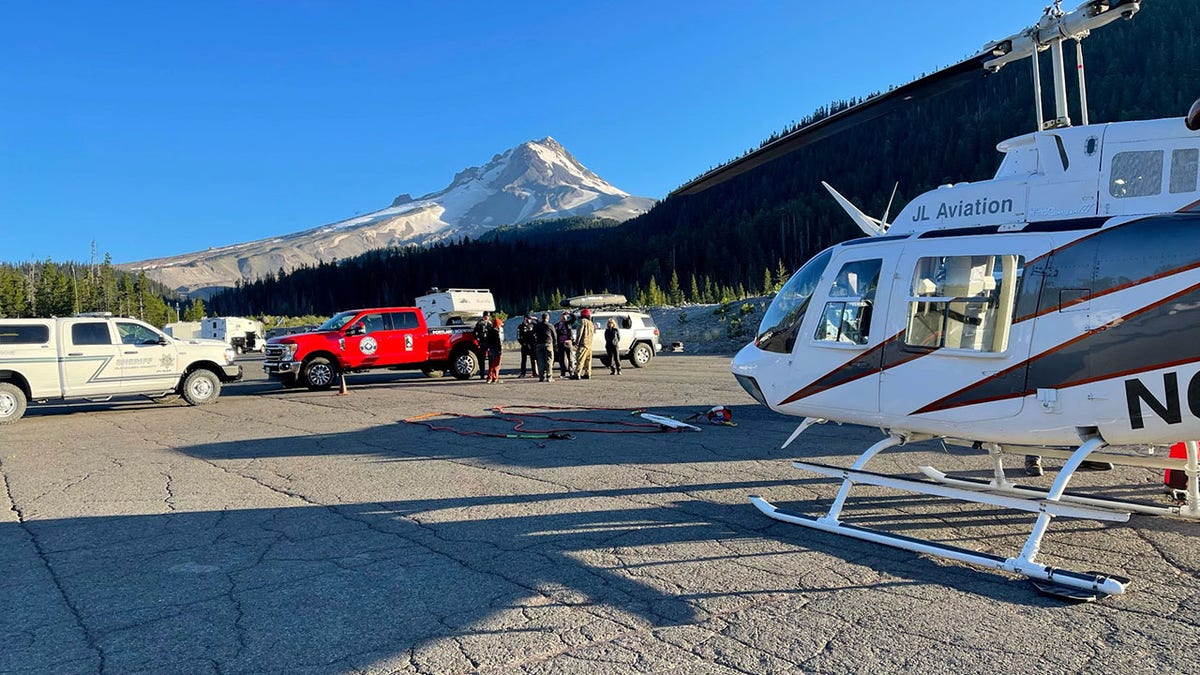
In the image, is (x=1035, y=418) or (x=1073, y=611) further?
(x=1035, y=418)

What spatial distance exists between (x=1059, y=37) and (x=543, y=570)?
19.2ft

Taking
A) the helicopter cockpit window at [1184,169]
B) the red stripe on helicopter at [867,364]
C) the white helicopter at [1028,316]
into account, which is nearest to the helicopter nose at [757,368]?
the white helicopter at [1028,316]

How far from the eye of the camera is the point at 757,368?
699 centimetres

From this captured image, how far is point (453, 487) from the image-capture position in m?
7.68

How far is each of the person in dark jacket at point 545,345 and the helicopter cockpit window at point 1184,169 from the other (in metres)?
15.6

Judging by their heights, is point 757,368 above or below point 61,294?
below

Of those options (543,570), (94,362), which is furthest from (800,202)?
(543,570)

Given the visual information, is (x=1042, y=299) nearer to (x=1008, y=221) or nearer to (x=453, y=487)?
(x=1008, y=221)

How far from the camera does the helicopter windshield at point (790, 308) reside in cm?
670

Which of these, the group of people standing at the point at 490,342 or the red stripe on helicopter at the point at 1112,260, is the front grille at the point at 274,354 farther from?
the red stripe on helicopter at the point at 1112,260

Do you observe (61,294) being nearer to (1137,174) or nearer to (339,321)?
(339,321)

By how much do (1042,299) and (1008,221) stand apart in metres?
0.99

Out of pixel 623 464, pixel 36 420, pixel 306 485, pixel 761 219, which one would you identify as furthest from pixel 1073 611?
pixel 761 219

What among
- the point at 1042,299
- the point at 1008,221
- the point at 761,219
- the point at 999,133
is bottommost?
the point at 1042,299
